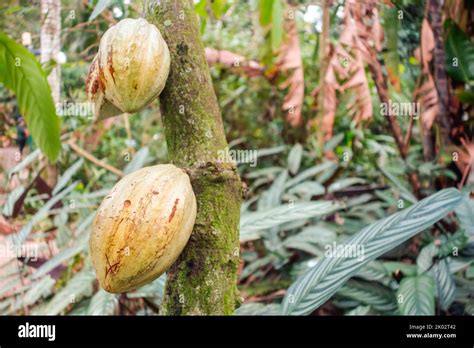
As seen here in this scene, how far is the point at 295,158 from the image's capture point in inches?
50.3

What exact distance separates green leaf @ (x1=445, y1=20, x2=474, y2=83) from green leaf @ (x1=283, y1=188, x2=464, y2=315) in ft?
2.52

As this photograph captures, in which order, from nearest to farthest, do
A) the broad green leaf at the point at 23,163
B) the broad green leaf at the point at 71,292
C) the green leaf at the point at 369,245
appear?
the green leaf at the point at 369,245 < the broad green leaf at the point at 71,292 < the broad green leaf at the point at 23,163

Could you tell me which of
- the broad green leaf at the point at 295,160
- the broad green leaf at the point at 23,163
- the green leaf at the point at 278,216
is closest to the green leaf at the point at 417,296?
the green leaf at the point at 278,216

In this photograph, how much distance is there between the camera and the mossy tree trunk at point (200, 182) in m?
0.38

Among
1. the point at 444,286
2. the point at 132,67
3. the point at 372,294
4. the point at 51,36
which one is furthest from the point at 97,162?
the point at 132,67

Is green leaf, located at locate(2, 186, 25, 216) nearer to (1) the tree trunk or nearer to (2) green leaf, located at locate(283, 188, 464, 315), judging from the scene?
(1) the tree trunk

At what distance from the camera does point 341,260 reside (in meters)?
0.59

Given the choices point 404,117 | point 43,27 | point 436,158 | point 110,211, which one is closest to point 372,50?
point 404,117

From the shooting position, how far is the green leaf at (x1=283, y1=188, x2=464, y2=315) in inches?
21.8

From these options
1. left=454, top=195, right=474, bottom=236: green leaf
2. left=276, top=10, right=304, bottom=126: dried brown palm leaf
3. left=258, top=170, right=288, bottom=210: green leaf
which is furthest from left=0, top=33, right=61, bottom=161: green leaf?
left=276, top=10, right=304, bottom=126: dried brown palm leaf

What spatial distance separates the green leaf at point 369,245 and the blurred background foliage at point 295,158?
201 mm

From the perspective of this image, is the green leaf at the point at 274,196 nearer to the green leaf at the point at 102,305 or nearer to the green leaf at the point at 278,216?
the green leaf at the point at 278,216

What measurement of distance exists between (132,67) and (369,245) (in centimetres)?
34
